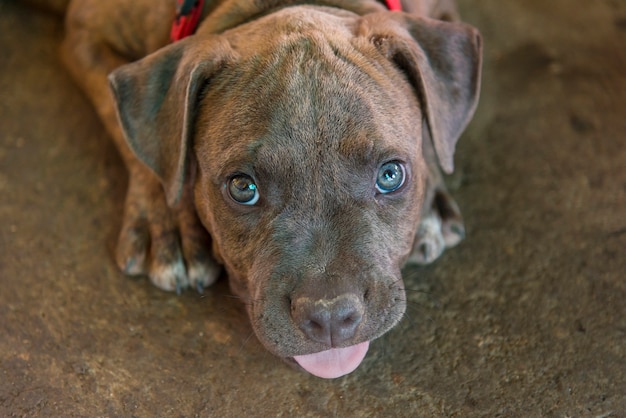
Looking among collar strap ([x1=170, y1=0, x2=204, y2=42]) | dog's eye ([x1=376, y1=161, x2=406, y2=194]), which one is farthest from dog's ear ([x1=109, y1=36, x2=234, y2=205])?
dog's eye ([x1=376, y1=161, x2=406, y2=194])

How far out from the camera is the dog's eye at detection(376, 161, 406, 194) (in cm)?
284

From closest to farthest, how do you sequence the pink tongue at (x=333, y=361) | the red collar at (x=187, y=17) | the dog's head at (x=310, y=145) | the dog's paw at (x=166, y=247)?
the dog's head at (x=310, y=145) < the pink tongue at (x=333, y=361) < the dog's paw at (x=166, y=247) < the red collar at (x=187, y=17)

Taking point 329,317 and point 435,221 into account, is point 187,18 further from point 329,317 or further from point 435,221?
point 329,317

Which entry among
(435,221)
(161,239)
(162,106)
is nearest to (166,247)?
(161,239)

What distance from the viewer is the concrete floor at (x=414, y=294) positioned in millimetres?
3031

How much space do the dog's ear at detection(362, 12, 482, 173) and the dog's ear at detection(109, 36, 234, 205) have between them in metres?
0.68

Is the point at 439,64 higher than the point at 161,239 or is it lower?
higher

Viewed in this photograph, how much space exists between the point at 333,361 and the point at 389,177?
31.1 inches

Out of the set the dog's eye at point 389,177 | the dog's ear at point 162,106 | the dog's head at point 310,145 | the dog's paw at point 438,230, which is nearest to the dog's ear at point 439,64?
the dog's head at point 310,145

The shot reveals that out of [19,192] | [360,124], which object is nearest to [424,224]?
[360,124]

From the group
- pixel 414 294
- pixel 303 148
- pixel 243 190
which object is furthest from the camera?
pixel 414 294

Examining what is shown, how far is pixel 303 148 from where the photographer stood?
2.72 m

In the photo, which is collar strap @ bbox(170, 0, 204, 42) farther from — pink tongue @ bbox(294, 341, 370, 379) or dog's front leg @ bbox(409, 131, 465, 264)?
pink tongue @ bbox(294, 341, 370, 379)

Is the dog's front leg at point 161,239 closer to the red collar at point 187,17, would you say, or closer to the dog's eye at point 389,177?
the red collar at point 187,17
